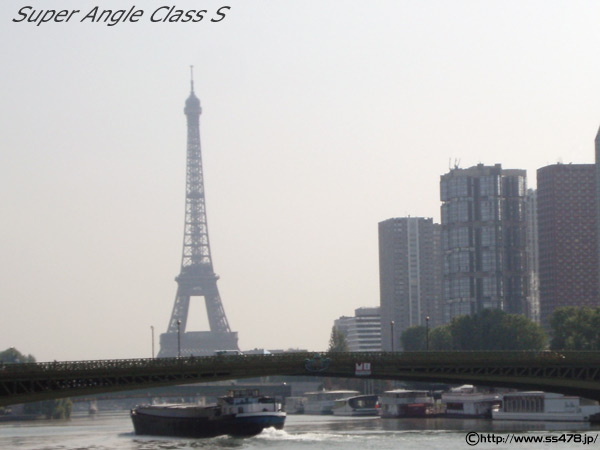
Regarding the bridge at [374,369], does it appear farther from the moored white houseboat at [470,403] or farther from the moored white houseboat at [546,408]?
the moored white houseboat at [470,403]

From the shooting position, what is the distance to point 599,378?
12588cm

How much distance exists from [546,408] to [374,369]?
156ft

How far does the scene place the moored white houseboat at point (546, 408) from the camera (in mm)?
155375

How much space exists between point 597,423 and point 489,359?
34.2m

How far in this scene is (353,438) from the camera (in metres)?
126

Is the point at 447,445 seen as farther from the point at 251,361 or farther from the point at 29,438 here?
the point at 29,438

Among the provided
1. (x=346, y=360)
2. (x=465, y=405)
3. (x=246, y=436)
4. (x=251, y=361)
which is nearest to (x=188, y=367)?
(x=251, y=361)

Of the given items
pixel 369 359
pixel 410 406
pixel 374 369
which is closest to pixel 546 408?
pixel 410 406

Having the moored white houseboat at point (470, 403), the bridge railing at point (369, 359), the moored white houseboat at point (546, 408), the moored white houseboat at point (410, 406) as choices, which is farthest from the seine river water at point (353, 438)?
the moored white houseboat at point (410, 406)

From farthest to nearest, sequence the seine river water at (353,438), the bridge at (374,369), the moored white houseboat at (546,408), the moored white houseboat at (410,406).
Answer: the moored white houseboat at (410,406), the moored white houseboat at (546,408), the seine river water at (353,438), the bridge at (374,369)

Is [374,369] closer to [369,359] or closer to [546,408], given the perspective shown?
[369,359]

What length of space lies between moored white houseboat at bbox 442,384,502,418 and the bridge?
5391 cm

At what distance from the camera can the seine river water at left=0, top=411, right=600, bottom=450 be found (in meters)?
111

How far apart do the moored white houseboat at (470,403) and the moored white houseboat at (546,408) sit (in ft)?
24.7
